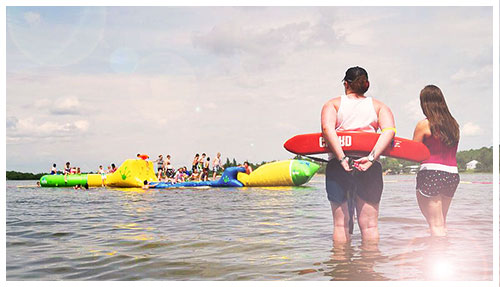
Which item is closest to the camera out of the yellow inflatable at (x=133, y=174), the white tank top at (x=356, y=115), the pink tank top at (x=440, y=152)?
the white tank top at (x=356, y=115)

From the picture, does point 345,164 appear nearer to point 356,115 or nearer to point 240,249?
point 356,115

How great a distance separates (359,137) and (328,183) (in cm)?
47

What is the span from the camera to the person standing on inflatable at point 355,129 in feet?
12.5

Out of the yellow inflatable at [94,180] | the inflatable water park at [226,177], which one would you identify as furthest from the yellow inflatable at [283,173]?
the yellow inflatable at [94,180]

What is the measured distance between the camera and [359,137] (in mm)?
3820

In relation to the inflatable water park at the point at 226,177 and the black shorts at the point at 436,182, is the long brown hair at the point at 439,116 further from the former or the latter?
the inflatable water park at the point at 226,177

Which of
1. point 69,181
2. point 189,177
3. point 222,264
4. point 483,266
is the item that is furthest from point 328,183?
point 69,181

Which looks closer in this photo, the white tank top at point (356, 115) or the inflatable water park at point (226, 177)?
the white tank top at point (356, 115)

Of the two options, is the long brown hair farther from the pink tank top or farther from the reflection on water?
the reflection on water

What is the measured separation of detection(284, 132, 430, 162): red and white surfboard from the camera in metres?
3.82

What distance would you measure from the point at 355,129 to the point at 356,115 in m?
0.11

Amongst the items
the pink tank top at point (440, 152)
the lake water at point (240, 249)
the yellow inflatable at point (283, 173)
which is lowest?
the lake water at point (240, 249)

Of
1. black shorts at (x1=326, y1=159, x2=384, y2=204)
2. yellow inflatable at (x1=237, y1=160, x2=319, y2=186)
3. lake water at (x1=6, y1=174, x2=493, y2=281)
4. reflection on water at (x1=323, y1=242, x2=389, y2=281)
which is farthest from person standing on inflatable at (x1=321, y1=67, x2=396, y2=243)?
yellow inflatable at (x1=237, y1=160, x2=319, y2=186)
